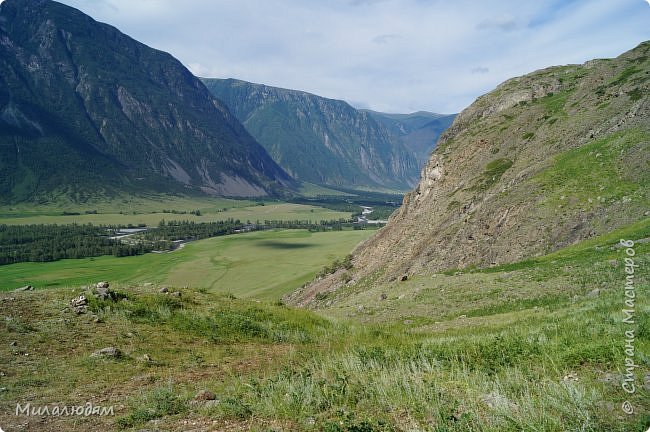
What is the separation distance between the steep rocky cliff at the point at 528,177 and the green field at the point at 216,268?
90.5 ft

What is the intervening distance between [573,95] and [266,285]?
6558 centimetres

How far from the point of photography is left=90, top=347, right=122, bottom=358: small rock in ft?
38.8

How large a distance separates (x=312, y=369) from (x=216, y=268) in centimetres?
10123

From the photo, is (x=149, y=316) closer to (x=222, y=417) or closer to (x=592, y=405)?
(x=222, y=417)

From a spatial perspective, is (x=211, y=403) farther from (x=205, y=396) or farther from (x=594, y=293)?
(x=594, y=293)

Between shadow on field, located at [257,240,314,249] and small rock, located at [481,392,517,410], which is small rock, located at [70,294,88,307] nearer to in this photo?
small rock, located at [481,392,517,410]

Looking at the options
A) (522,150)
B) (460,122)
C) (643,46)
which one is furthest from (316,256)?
(643,46)

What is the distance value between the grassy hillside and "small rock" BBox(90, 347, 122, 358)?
0.58ft

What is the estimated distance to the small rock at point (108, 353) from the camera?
11.8 metres

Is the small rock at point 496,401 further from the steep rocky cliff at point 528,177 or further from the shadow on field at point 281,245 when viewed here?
the shadow on field at point 281,245

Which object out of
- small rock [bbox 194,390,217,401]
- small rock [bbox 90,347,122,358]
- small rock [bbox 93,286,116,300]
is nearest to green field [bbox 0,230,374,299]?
small rock [bbox 93,286,116,300]

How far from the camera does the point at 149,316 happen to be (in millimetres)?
16438

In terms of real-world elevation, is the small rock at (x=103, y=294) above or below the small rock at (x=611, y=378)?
below

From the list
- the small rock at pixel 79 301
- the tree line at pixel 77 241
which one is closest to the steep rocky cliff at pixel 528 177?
the small rock at pixel 79 301
